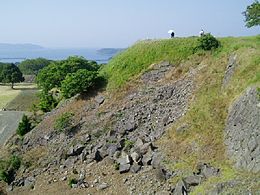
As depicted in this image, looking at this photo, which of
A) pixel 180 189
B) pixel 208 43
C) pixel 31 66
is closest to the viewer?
pixel 180 189

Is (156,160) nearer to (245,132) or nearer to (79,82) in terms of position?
(245,132)

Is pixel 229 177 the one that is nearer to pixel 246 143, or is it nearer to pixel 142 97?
pixel 246 143

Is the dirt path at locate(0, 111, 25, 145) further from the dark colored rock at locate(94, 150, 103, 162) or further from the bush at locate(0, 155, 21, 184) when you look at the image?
the dark colored rock at locate(94, 150, 103, 162)

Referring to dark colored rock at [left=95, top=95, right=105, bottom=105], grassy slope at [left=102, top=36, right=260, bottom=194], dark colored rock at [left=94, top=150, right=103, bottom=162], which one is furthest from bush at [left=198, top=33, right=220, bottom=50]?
dark colored rock at [left=94, top=150, right=103, bottom=162]

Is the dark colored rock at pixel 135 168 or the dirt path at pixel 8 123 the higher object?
the dark colored rock at pixel 135 168

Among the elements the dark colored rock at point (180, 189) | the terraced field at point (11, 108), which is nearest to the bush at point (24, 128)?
the terraced field at point (11, 108)

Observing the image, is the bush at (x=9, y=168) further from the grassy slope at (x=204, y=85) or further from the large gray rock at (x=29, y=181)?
the grassy slope at (x=204, y=85)

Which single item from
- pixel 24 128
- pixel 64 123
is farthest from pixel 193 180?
pixel 24 128

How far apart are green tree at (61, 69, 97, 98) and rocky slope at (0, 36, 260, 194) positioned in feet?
2.09

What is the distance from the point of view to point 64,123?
91.0ft

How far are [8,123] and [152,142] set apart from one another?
2239 centimetres

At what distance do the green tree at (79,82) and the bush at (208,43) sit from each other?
8.38 m

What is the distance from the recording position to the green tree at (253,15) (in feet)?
80.6

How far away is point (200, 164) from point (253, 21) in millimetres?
10596
